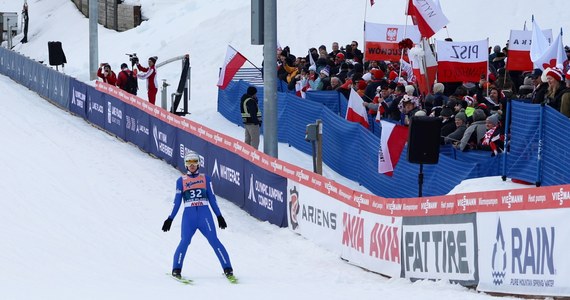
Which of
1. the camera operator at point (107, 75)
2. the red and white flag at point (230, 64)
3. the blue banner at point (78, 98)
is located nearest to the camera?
the red and white flag at point (230, 64)

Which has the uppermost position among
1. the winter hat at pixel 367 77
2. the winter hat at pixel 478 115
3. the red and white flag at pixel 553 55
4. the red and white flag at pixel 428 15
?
A: the red and white flag at pixel 428 15

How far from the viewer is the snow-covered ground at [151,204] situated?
49.1 ft

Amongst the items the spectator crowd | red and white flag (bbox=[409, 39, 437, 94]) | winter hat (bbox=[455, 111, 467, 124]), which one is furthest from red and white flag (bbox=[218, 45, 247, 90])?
winter hat (bbox=[455, 111, 467, 124])

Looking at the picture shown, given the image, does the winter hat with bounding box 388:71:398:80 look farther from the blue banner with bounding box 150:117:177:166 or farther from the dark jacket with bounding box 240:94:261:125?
the blue banner with bounding box 150:117:177:166

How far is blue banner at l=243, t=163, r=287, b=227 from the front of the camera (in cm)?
1978

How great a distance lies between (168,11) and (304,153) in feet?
67.2

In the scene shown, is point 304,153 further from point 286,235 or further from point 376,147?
point 286,235

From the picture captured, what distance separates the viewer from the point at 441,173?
18.7 m

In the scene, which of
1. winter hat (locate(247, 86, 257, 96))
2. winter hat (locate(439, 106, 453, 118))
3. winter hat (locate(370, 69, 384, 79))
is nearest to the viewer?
winter hat (locate(439, 106, 453, 118))

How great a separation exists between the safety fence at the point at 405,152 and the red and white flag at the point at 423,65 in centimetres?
120

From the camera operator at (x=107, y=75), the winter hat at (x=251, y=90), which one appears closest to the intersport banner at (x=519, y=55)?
the winter hat at (x=251, y=90)

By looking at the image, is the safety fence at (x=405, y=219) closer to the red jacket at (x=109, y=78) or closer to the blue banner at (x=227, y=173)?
the blue banner at (x=227, y=173)

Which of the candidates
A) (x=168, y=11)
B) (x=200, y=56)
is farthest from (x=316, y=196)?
(x=168, y=11)

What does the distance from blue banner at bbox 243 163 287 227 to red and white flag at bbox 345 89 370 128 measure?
2.27 metres
